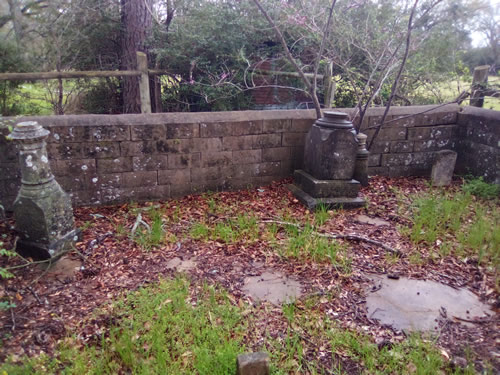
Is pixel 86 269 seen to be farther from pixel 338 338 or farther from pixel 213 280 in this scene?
pixel 338 338

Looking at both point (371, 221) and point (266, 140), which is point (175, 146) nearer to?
point (266, 140)

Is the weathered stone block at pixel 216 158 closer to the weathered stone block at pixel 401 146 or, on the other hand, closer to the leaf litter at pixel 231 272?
the leaf litter at pixel 231 272

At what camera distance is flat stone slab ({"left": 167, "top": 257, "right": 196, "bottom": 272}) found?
3.32 metres

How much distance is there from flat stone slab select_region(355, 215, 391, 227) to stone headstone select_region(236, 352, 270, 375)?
103 inches

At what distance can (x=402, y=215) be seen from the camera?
446 centimetres

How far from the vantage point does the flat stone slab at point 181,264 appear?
10.9ft

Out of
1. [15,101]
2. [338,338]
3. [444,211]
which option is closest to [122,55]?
[15,101]

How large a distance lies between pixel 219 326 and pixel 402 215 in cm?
290

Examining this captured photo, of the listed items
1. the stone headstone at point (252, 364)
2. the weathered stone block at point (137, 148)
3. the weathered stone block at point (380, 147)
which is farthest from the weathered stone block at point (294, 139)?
the stone headstone at point (252, 364)

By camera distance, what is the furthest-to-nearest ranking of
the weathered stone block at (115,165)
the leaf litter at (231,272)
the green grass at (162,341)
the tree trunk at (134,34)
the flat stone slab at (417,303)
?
1. the tree trunk at (134,34)
2. the weathered stone block at (115,165)
3. the flat stone slab at (417,303)
4. the leaf litter at (231,272)
5. the green grass at (162,341)

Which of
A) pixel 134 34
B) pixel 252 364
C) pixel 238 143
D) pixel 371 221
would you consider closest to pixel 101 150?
pixel 238 143

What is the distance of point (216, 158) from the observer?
480 cm

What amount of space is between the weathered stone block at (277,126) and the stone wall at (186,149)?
1 centimetres

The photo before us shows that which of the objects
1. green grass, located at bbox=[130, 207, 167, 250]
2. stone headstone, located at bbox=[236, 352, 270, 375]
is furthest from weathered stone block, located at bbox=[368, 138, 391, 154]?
stone headstone, located at bbox=[236, 352, 270, 375]
